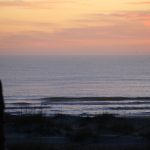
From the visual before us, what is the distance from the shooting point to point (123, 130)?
78.5 ft

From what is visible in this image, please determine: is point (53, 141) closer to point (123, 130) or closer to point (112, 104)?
point (123, 130)

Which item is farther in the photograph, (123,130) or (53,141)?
(123,130)

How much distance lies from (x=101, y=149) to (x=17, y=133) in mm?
6877

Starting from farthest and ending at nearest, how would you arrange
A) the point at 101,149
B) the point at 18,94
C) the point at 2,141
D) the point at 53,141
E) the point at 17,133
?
the point at 18,94 → the point at 17,133 → the point at 53,141 → the point at 101,149 → the point at 2,141

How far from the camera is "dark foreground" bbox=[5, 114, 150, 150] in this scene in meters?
17.0

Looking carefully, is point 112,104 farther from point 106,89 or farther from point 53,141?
point 53,141

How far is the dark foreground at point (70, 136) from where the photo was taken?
671 inches

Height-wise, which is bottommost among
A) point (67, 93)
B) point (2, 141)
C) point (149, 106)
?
point (2, 141)

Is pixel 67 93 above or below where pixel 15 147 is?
above

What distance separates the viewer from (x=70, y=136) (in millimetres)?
20688

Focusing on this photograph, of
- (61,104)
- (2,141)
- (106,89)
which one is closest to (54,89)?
(106,89)

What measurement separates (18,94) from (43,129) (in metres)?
50.7

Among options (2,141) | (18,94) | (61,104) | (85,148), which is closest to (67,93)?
(18,94)

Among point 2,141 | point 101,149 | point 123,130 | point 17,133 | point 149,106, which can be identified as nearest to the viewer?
point 2,141
